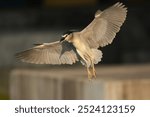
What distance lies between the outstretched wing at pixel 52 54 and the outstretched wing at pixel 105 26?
62 mm

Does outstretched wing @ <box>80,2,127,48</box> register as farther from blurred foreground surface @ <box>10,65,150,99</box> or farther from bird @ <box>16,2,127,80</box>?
blurred foreground surface @ <box>10,65,150,99</box>

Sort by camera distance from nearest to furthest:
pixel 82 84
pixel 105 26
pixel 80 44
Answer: pixel 80 44 < pixel 105 26 < pixel 82 84

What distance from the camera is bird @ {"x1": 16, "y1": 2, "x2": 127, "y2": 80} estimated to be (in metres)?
2.24

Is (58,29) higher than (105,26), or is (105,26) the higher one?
(58,29)

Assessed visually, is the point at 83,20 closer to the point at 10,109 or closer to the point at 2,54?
the point at 2,54

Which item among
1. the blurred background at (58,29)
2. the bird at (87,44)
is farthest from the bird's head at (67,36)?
the blurred background at (58,29)

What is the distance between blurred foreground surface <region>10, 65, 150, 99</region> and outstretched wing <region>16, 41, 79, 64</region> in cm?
206

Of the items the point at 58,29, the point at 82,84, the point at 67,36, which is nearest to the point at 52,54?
the point at 67,36

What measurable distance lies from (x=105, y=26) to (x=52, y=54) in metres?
0.19

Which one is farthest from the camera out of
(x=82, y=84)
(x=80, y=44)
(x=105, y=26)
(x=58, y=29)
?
(x=58, y=29)

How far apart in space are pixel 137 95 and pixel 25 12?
6.33 metres

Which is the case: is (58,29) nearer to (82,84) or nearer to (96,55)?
(82,84)

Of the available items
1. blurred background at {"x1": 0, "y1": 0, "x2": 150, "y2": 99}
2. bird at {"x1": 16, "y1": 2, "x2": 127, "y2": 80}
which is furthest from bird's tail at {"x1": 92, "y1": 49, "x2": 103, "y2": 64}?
blurred background at {"x1": 0, "y1": 0, "x2": 150, "y2": 99}

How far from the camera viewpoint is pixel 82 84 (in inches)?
222
